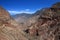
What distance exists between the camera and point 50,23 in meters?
49.9

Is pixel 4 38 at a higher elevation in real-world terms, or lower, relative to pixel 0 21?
lower

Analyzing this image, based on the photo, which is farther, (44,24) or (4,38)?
(44,24)

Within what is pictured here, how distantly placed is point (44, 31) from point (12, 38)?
19.8 metres

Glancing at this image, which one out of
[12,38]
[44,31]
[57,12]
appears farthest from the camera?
[57,12]

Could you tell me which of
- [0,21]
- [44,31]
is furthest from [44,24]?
[0,21]

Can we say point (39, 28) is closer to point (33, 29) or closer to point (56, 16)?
point (33, 29)

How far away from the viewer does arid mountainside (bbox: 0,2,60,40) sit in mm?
29016

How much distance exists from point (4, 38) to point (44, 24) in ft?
87.6

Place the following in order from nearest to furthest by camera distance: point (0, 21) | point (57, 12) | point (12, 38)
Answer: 1. point (12, 38)
2. point (0, 21)
3. point (57, 12)

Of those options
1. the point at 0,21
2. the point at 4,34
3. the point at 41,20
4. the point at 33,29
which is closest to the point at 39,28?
the point at 33,29

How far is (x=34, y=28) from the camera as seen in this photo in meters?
49.6

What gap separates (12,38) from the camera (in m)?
27.2

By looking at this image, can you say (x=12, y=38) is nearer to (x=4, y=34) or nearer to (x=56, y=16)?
(x=4, y=34)

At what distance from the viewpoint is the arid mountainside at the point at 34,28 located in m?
29.0
